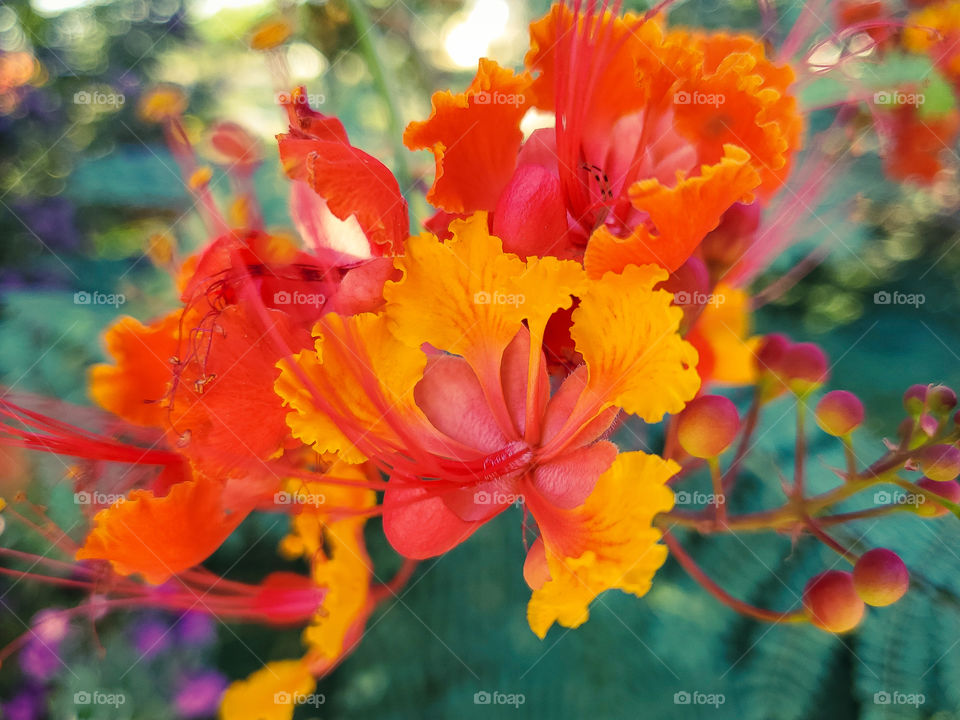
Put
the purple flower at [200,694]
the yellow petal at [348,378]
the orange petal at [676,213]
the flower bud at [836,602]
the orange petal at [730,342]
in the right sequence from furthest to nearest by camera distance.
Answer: the purple flower at [200,694] → the orange petal at [730,342] → the flower bud at [836,602] → the yellow petal at [348,378] → the orange petal at [676,213]

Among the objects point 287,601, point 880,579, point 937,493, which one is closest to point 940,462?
point 937,493

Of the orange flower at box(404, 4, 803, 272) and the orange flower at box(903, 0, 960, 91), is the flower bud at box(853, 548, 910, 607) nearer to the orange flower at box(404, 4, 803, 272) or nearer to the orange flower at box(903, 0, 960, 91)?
the orange flower at box(404, 4, 803, 272)

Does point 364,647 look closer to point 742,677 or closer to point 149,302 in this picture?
point 742,677

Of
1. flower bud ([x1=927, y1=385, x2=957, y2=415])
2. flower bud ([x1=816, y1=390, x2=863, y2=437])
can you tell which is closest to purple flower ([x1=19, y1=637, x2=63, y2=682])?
flower bud ([x1=816, y1=390, x2=863, y2=437])

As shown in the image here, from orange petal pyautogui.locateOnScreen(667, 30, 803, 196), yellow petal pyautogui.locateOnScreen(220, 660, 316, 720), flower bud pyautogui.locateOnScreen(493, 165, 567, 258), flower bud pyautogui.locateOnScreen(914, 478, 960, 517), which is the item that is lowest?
yellow petal pyautogui.locateOnScreen(220, 660, 316, 720)

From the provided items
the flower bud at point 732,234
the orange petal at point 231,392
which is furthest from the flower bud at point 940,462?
the orange petal at point 231,392

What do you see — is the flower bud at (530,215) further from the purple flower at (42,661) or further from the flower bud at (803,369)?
the purple flower at (42,661)
